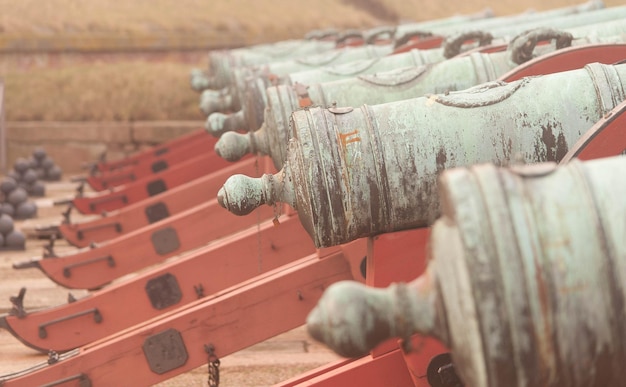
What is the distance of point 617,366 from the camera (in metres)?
1.71

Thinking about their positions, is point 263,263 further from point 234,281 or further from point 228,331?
point 228,331

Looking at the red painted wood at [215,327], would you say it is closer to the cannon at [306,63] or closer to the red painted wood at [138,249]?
the cannon at [306,63]

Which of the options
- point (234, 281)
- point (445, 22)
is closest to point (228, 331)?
point (234, 281)

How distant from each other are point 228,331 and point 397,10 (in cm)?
1356

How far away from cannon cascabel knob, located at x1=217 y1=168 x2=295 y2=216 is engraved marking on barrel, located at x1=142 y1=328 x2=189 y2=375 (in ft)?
3.31

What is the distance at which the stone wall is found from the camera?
1121 centimetres

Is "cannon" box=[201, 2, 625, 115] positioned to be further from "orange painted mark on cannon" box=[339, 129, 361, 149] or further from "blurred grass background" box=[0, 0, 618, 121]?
"blurred grass background" box=[0, 0, 618, 121]

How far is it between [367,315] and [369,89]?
2.42m

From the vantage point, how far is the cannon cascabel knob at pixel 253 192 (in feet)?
9.59

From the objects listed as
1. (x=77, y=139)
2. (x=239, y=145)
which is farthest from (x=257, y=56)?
(x=239, y=145)

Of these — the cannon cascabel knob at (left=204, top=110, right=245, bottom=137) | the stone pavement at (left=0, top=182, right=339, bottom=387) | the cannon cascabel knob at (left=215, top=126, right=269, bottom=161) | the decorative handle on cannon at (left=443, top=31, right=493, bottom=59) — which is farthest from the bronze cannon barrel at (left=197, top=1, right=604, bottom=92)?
the cannon cascabel knob at (left=215, top=126, right=269, bottom=161)

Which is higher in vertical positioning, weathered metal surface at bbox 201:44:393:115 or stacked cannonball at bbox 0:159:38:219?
weathered metal surface at bbox 201:44:393:115

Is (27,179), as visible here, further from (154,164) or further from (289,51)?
(289,51)

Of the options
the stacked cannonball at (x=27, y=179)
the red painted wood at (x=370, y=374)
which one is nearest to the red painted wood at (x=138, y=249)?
the red painted wood at (x=370, y=374)
